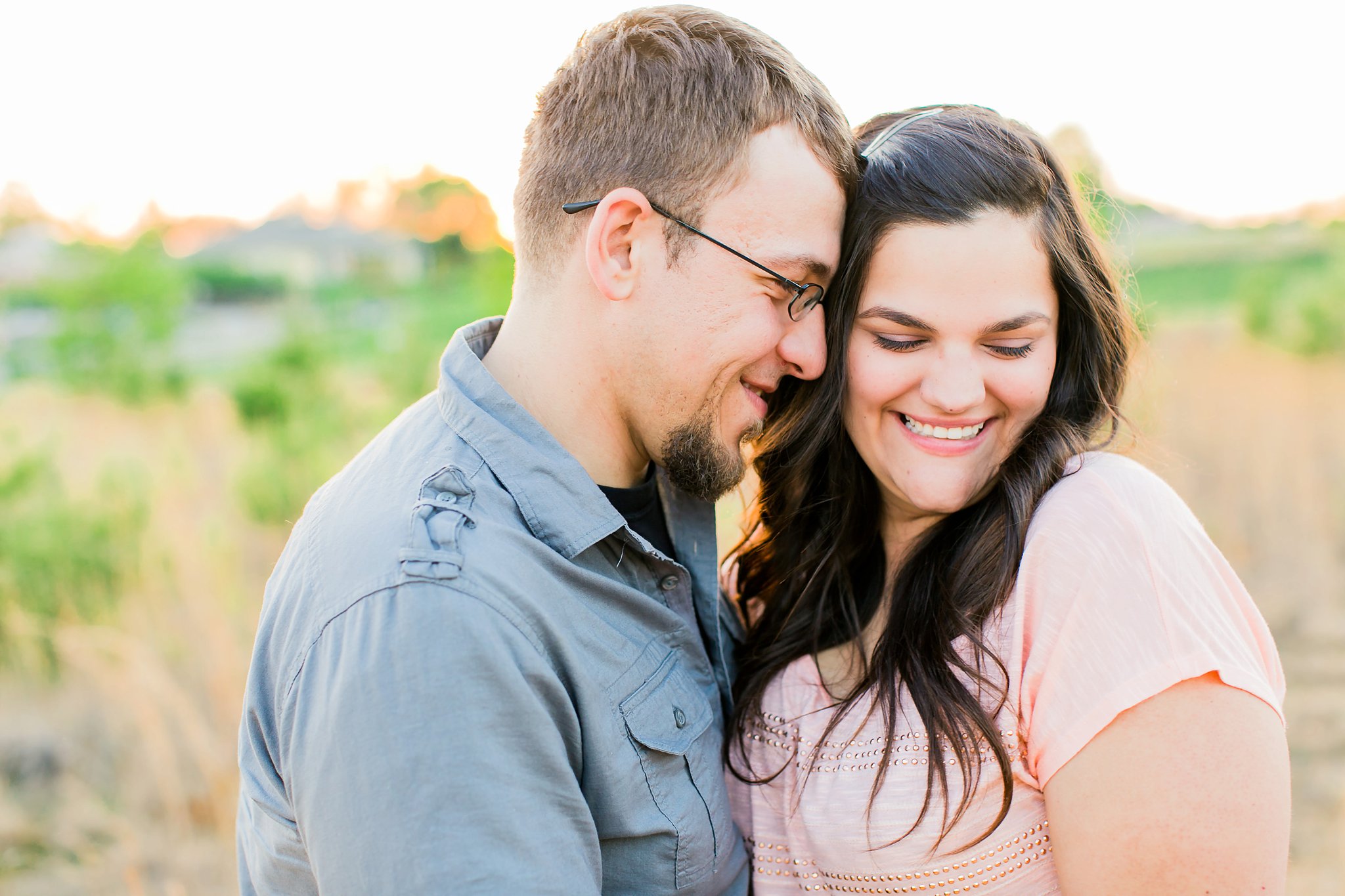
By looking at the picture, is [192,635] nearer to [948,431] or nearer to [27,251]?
[948,431]

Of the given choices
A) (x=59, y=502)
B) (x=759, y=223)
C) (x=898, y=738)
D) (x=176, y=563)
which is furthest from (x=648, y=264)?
(x=59, y=502)

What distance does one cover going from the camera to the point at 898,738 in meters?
1.81

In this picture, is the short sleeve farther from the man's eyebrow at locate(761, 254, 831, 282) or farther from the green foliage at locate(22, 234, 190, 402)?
the green foliage at locate(22, 234, 190, 402)

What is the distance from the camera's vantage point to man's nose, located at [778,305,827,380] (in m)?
1.96

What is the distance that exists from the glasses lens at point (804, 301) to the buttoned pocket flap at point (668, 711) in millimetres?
731

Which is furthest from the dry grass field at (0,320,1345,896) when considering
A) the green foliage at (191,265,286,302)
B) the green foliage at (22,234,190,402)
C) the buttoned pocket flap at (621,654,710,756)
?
the green foliage at (191,265,286,302)

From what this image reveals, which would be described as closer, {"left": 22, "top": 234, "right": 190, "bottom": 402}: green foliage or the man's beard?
the man's beard

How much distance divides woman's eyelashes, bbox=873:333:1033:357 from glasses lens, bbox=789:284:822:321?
17cm

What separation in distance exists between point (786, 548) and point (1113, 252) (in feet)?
3.45

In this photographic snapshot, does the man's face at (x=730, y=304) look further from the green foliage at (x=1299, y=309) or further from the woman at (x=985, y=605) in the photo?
the green foliage at (x=1299, y=309)

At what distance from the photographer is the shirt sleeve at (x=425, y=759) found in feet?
3.87

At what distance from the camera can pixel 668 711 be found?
167 cm

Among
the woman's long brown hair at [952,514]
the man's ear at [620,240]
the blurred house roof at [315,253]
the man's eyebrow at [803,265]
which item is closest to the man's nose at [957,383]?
the woman's long brown hair at [952,514]

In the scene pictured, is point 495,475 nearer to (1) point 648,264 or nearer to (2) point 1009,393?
(1) point 648,264
